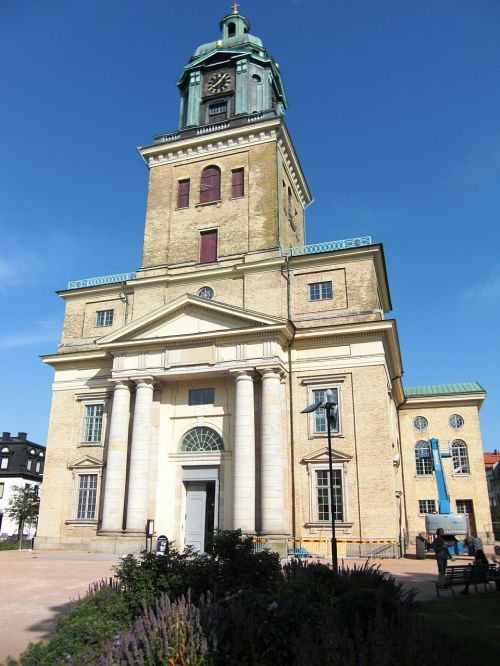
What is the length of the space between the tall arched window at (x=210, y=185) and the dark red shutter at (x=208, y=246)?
2.30 metres

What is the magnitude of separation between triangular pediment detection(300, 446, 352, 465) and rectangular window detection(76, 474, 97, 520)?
36.7ft

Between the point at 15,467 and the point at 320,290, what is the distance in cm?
5445

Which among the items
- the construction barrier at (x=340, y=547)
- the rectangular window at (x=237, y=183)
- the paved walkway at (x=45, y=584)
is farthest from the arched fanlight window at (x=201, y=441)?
the rectangular window at (x=237, y=183)

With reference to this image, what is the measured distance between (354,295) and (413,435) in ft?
55.6

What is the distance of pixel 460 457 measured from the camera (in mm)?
40344

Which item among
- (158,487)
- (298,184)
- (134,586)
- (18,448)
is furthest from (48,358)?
(18,448)

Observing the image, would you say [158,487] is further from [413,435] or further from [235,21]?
[235,21]

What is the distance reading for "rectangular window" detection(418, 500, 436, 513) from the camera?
3916 cm

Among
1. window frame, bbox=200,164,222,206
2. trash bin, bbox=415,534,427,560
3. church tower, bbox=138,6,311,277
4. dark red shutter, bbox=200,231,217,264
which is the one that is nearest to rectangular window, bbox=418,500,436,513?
trash bin, bbox=415,534,427,560

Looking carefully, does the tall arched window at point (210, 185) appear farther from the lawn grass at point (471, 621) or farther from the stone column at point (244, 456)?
the lawn grass at point (471, 621)

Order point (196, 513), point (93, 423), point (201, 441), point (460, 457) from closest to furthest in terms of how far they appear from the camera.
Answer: point (196, 513) < point (201, 441) < point (93, 423) < point (460, 457)

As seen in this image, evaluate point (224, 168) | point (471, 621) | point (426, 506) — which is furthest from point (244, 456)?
point (426, 506)

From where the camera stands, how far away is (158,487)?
93.4 feet

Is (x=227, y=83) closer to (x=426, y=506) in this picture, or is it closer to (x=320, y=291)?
(x=320, y=291)
